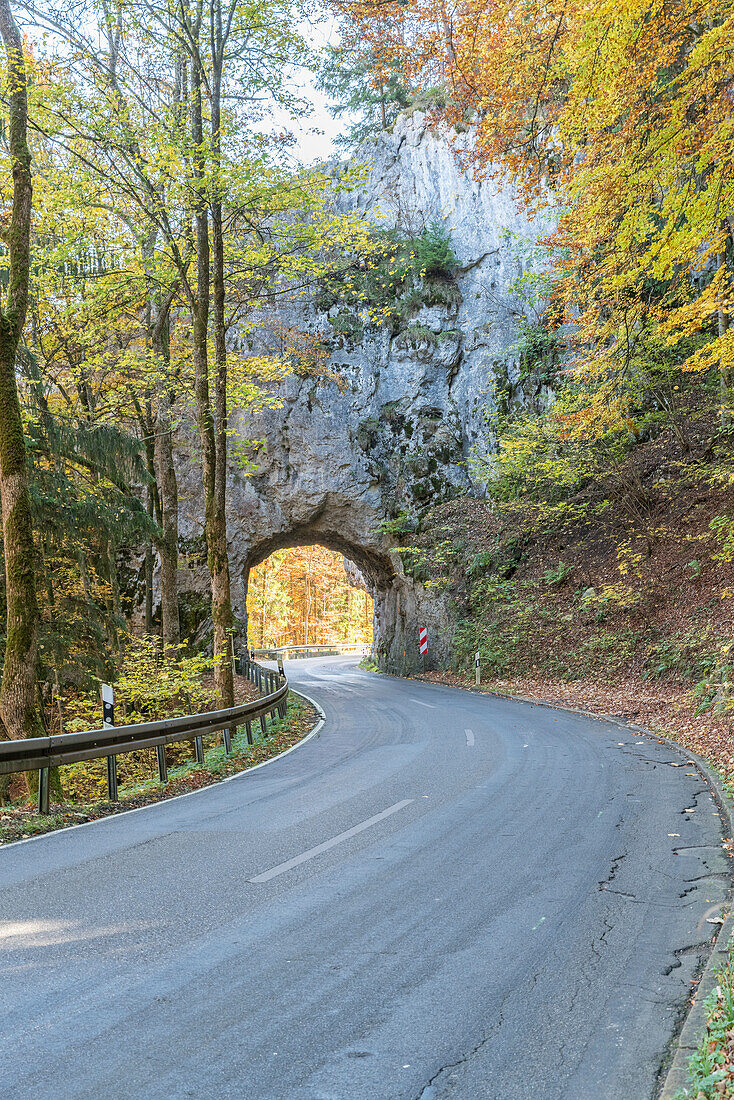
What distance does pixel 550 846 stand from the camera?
554 cm

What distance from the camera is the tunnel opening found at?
52875 mm

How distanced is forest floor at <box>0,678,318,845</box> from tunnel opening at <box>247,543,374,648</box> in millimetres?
36623

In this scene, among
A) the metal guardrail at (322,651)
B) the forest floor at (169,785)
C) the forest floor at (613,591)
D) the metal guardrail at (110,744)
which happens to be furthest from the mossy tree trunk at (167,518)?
the metal guardrail at (322,651)

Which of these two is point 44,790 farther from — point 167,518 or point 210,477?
point 167,518

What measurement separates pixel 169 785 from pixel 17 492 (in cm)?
422

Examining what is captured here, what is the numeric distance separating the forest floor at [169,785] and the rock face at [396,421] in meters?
14.5

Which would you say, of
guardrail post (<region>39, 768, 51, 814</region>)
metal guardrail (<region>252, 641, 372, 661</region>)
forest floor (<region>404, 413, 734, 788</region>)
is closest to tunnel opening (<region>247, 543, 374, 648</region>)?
metal guardrail (<region>252, 641, 372, 661</region>)

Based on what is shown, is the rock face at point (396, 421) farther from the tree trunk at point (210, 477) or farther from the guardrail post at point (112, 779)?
the guardrail post at point (112, 779)

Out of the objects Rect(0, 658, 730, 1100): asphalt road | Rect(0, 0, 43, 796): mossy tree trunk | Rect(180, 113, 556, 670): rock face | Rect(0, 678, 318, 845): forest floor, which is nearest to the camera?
Rect(0, 658, 730, 1100): asphalt road

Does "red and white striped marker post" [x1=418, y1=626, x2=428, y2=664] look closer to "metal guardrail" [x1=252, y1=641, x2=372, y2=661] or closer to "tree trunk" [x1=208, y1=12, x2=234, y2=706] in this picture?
"tree trunk" [x1=208, y1=12, x2=234, y2=706]

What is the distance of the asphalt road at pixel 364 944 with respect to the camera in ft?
8.98

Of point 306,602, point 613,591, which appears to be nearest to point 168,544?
point 613,591

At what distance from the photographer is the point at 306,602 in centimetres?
5844

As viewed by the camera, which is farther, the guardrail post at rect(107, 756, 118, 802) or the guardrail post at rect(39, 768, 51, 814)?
the guardrail post at rect(107, 756, 118, 802)
